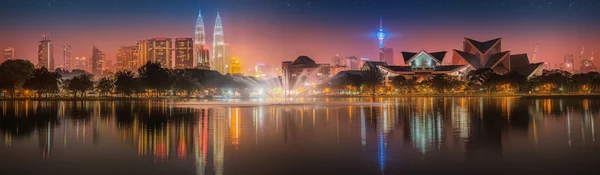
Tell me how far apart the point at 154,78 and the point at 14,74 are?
26.3 meters

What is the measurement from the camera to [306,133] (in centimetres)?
2634

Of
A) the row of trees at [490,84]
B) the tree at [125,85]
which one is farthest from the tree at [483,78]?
the tree at [125,85]

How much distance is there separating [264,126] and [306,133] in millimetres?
4746

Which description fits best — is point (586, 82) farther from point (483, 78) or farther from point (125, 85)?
point (125, 85)

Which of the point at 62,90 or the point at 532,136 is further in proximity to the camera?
the point at 62,90

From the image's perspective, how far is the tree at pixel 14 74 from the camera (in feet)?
327

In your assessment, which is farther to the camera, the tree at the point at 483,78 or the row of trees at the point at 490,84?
the tree at the point at 483,78

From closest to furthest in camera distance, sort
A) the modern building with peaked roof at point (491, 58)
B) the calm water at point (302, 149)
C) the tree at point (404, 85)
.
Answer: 1. the calm water at point (302, 149)
2. the tree at point (404, 85)
3. the modern building with peaked roof at point (491, 58)

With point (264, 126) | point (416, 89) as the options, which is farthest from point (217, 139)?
point (416, 89)

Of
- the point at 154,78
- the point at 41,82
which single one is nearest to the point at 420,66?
the point at 154,78

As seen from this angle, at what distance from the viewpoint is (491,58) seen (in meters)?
181

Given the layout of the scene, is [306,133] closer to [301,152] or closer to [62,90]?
[301,152]

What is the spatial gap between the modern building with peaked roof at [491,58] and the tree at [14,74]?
132365 millimetres

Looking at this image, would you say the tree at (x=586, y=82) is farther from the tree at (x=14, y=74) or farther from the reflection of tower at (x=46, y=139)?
the reflection of tower at (x=46, y=139)
